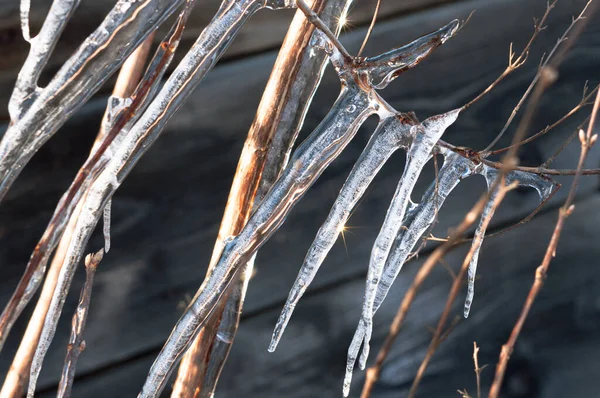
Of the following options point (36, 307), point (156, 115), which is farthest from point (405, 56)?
point (36, 307)

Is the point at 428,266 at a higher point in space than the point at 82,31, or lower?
lower

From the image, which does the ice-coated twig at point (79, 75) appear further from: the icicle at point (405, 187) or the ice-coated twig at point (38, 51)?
the icicle at point (405, 187)

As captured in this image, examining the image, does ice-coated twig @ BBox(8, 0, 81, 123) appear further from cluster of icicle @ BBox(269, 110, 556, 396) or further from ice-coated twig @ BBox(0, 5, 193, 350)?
cluster of icicle @ BBox(269, 110, 556, 396)

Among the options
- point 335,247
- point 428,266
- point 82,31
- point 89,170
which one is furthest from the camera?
point 335,247

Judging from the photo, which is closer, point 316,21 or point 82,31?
point 316,21

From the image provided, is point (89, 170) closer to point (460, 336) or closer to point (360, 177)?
point (360, 177)

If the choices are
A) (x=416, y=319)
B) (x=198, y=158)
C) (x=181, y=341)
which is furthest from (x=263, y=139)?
(x=416, y=319)

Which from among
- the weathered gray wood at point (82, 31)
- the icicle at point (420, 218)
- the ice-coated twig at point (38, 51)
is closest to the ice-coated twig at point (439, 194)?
the icicle at point (420, 218)

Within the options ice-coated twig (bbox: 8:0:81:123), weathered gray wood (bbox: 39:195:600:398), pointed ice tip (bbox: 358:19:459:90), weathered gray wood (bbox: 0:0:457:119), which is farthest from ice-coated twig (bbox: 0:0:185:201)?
weathered gray wood (bbox: 39:195:600:398)
